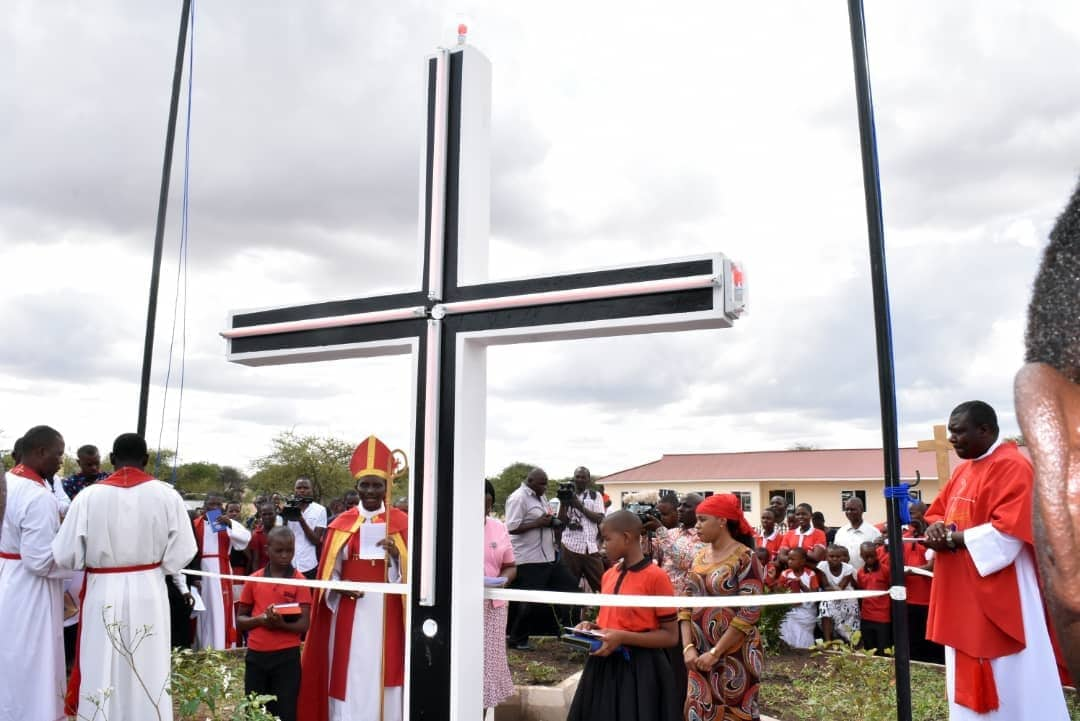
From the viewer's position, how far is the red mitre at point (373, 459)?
183 inches

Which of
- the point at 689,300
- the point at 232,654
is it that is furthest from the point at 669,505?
the point at 689,300

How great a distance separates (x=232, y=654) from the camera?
948cm

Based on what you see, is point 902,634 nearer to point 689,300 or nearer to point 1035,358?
point 689,300

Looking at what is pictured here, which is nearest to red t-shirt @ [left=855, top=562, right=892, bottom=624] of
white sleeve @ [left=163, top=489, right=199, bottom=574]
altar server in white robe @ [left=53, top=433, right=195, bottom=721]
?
white sleeve @ [left=163, top=489, right=199, bottom=574]

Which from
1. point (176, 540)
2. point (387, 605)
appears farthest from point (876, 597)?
point (176, 540)

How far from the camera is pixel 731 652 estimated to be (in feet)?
14.8

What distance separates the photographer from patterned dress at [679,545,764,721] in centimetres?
450

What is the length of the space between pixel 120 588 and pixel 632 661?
9.77ft

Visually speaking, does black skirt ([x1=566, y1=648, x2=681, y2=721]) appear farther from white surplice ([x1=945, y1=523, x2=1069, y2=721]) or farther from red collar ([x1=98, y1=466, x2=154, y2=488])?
red collar ([x1=98, y1=466, x2=154, y2=488])

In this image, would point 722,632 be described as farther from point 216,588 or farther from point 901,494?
point 216,588

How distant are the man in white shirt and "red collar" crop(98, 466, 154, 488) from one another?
7963mm

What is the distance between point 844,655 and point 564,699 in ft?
6.78

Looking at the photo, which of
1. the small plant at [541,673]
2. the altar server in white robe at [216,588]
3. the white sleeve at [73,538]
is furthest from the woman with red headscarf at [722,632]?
the altar server in white robe at [216,588]

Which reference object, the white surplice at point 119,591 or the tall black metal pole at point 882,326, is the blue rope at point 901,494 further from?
the white surplice at point 119,591
